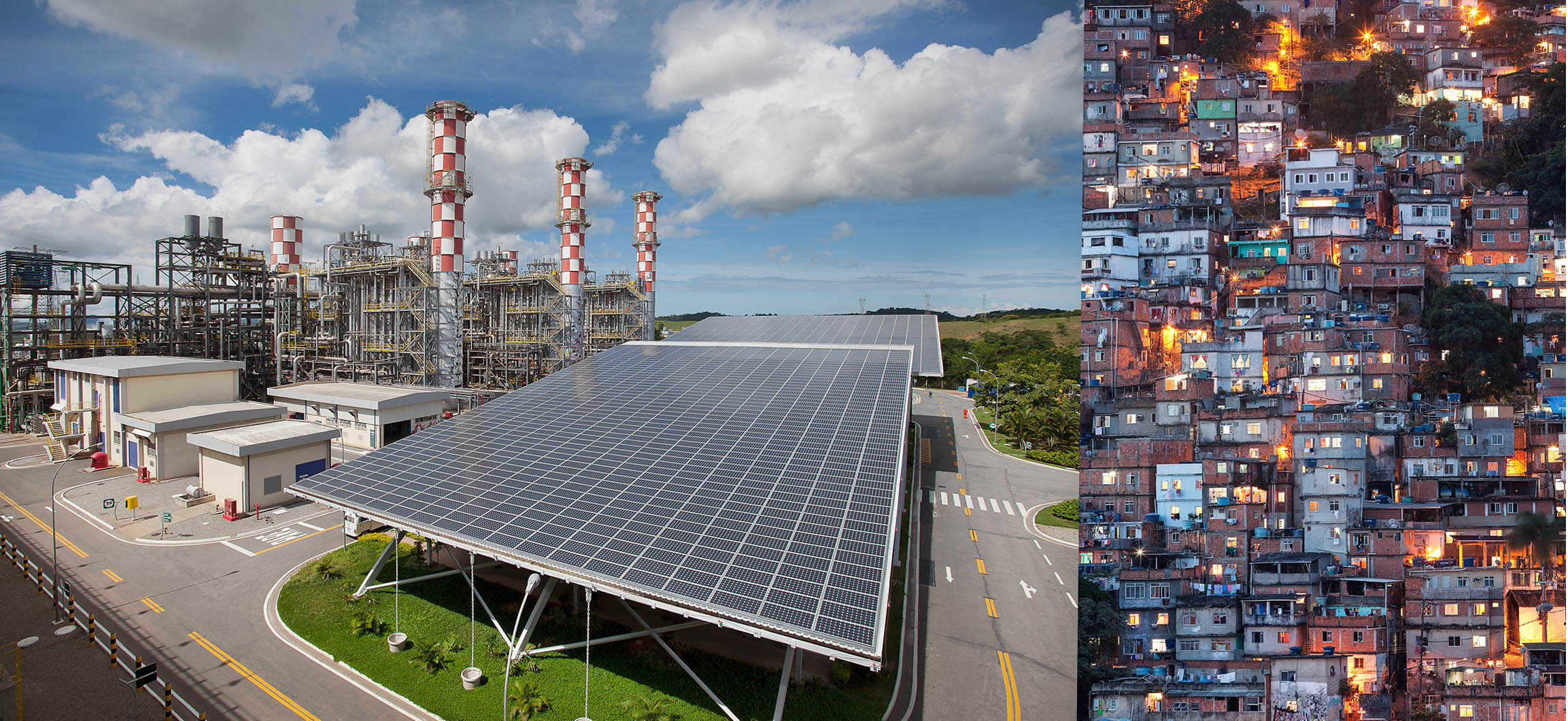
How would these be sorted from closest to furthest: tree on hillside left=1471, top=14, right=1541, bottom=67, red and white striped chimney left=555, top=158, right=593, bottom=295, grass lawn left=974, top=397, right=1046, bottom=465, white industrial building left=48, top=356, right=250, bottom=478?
1. tree on hillside left=1471, top=14, right=1541, bottom=67
2. white industrial building left=48, top=356, right=250, bottom=478
3. grass lawn left=974, top=397, right=1046, bottom=465
4. red and white striped chimney left=555, top=158, right=593, bottom=295

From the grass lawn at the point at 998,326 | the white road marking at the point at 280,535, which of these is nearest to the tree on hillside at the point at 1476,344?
the white road marking at the point at 280,535

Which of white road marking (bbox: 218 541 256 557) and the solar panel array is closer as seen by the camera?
white road marking (bbox: 218 541 256 557)

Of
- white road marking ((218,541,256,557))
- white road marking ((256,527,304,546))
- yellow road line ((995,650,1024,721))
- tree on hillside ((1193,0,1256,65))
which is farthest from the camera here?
white road marking ((256,527,304,546))

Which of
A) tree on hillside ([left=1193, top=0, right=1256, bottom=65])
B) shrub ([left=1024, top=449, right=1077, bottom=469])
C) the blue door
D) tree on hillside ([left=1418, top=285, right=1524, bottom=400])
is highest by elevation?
tree on hillside ([left=1193, top=0, right=1256, bottom=65])

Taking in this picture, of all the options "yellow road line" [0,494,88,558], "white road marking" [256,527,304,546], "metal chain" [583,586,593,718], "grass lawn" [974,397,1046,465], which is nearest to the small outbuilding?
"white road marking" [256,527,304,546]

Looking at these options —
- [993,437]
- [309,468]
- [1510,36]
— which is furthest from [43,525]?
[993,437]

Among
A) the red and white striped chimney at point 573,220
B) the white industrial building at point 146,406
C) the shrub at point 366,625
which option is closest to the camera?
the shrub at point 366,625

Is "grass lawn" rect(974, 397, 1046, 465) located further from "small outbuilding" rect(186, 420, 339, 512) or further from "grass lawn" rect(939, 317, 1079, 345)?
"small outbuilding" rect(186, 420, 339, 512)

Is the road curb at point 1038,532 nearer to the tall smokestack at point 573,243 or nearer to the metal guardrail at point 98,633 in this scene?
the metal guardrail at point 98,633
